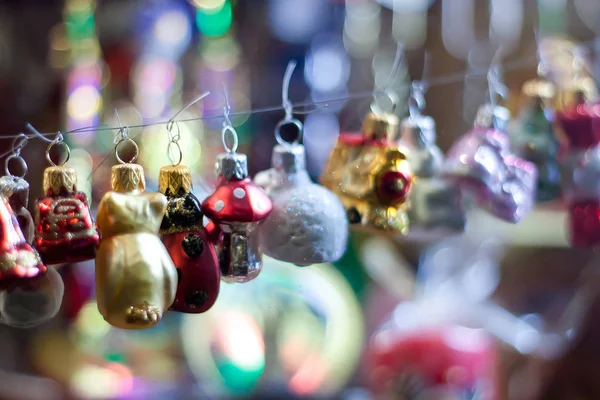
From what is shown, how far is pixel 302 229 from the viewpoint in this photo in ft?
1.87

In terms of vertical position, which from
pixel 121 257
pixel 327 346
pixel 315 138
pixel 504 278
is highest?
pixel 315 138

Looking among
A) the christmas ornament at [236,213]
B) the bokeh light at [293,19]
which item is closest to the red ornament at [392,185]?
the christmas ornament at [236,213]

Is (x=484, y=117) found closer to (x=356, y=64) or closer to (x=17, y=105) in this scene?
(x=356, y=64)

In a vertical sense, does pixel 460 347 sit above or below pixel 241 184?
below

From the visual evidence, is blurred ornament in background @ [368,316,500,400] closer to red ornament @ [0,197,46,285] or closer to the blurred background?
the blurred background

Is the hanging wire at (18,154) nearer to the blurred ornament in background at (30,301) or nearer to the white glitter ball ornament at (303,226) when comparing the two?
the blurred ornament in background at (30,301)

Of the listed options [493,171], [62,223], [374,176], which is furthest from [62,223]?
[493,171]

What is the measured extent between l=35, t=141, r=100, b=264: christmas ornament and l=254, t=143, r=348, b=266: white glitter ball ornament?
0.50 ft

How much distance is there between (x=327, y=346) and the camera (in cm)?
111

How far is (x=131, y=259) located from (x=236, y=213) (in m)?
0.09

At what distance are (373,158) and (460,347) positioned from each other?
374 mm

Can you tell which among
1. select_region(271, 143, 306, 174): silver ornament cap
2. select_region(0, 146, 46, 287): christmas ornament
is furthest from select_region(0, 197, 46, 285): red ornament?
select_region(271, 143, 306, 174): silver ornament cap

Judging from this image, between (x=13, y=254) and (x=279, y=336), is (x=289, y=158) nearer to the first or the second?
(x=13, y=254)

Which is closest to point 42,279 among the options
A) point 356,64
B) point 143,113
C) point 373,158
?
point 373,158
